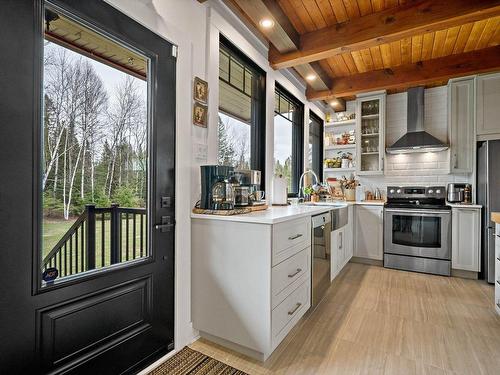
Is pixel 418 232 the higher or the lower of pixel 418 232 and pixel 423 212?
the lower

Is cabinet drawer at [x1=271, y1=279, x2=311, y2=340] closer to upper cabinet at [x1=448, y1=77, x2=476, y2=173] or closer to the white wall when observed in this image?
the white wall

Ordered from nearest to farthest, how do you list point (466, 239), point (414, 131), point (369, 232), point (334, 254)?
point (334, 254) → point (466, 239) → point (369, 232) → point (414, 131)

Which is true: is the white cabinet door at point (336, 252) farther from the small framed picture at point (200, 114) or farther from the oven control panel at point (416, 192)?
the small framed picture at point (200, 114)

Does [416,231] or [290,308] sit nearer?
[290,308]

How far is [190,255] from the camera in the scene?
1874mm

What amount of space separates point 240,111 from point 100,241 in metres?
1.79

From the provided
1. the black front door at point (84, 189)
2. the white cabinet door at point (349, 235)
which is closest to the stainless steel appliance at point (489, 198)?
the white cabinet door at point (349, 235)

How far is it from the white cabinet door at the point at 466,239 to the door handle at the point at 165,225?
3.53 m

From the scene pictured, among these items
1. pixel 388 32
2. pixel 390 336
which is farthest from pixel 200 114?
pixel 390 336

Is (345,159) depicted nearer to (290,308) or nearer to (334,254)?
(334,254)

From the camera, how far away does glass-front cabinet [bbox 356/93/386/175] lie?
421 cm

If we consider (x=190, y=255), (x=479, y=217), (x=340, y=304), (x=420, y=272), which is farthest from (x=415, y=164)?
(x=190, y=255)

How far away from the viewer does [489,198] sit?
3.05 meters

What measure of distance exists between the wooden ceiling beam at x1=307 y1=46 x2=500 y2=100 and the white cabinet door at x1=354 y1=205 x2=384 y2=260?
5.72ft
